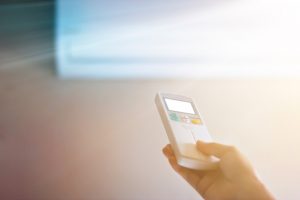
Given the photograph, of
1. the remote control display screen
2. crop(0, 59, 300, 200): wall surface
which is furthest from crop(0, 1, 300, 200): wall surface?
the remote control display screen

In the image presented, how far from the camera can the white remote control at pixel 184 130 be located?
0.73m

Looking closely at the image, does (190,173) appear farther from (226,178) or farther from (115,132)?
(115,132)

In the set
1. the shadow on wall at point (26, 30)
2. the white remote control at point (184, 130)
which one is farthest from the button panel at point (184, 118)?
the shadow on wall at point (26, 30)

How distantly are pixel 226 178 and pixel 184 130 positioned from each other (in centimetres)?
12

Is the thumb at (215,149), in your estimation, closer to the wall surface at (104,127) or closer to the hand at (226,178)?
the hand at (226,178)

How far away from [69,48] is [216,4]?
0.40 m

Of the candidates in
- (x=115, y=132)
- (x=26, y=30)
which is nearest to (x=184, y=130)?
(x=115, y=132)

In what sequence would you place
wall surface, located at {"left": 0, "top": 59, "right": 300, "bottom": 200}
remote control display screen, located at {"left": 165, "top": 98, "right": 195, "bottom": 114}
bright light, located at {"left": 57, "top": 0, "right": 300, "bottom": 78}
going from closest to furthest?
remote control display screen, located at {"left": 165, "top": 98, "right": 195, "bottom": 114} → wall surface, located at {"left": 0, "top": 59, "right": 300, "bottom": 200} → bright light, located at {"left": 57, "top": 0, "right": 300, "bottom": 78}

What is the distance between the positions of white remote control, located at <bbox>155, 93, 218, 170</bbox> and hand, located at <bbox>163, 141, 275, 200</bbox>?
19 mm

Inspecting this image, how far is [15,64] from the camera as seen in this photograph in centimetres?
111

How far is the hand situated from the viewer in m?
0.70

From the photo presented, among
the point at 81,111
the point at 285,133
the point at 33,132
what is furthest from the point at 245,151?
the point at 33,132

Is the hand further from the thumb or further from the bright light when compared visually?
the bright light

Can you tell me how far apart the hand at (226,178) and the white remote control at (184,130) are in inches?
0.7
